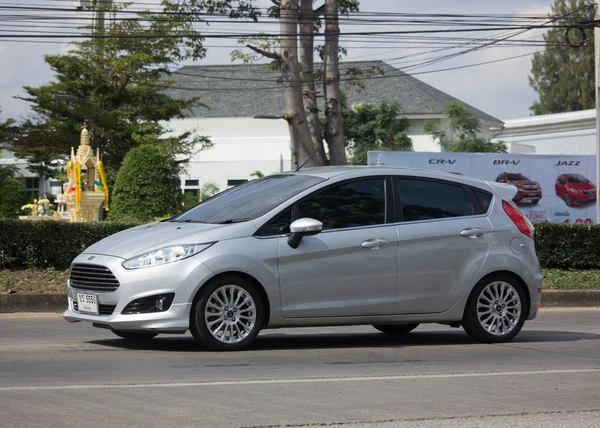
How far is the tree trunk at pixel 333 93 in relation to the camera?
24172 mm

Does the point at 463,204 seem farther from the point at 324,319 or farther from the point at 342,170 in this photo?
the point at 324,319

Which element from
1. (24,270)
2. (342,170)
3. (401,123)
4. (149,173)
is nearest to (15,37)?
(149,173)

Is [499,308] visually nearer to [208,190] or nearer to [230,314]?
[230,314]

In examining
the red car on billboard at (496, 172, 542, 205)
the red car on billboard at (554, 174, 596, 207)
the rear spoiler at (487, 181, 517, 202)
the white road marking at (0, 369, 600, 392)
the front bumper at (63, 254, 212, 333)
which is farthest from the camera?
the red car on billboard at (554, 174, 596, 207)

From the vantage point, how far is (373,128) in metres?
57.1

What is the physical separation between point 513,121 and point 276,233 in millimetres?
51029

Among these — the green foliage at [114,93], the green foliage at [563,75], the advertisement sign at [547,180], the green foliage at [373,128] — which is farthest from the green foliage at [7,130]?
the green foliage at [563,75]

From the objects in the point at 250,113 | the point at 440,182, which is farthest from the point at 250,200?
the point at 250,113

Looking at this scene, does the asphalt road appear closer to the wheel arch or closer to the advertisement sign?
the wheel arch

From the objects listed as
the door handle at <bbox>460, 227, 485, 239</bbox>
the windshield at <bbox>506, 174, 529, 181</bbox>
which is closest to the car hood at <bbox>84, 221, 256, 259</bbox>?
the door handle at <bbox>460, 227, 485, 239</bbox>

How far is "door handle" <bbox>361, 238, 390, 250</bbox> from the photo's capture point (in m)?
9.20

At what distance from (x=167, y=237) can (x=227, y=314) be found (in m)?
0.86

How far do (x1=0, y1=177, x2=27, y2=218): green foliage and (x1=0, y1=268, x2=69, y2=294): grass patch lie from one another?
30.6 meters

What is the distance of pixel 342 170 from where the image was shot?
381 inches
